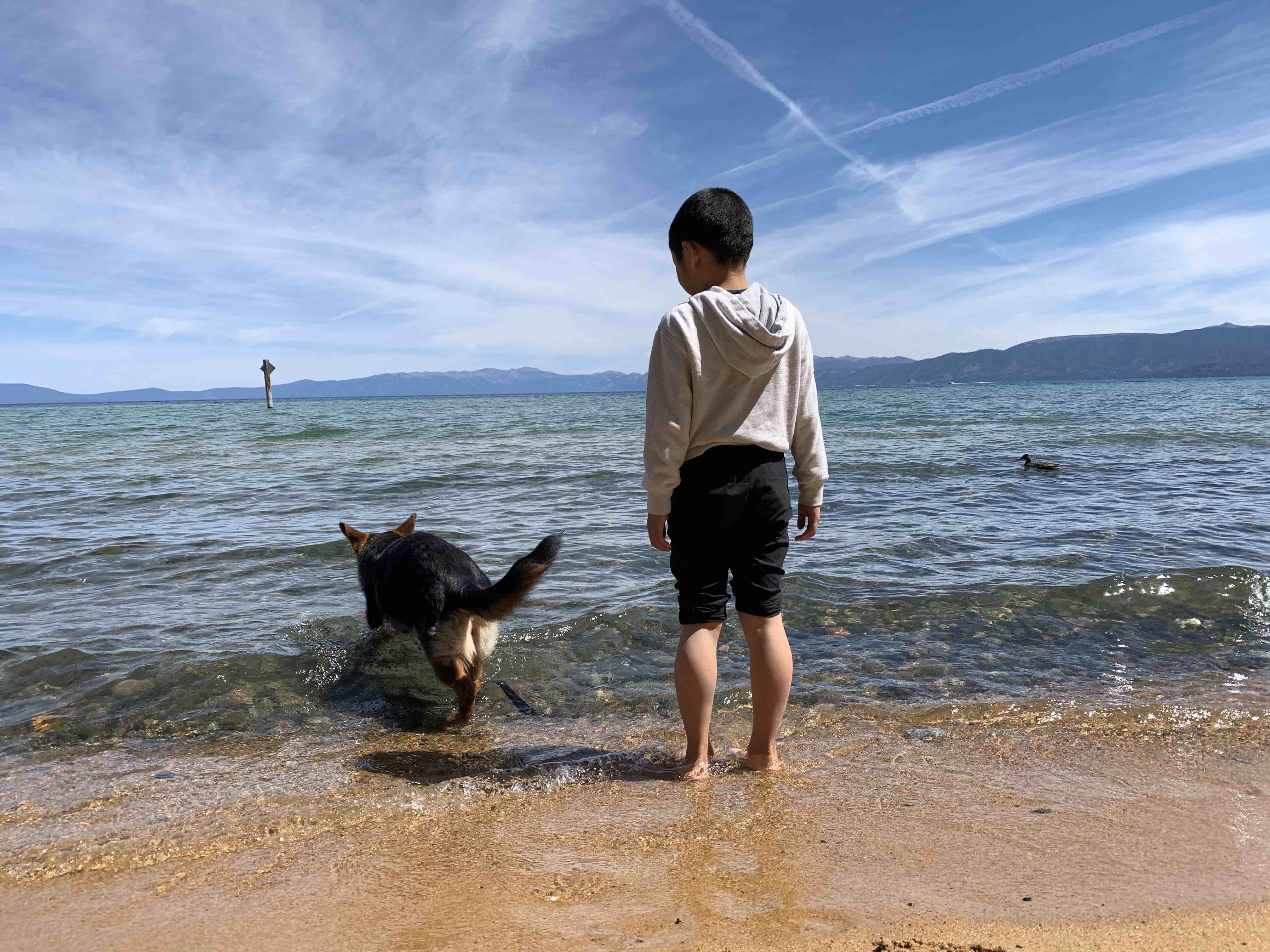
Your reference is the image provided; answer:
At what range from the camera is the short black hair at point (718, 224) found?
3.01 metres

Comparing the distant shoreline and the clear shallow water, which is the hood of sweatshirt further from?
the distant shoreline

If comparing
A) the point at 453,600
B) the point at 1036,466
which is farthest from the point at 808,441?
the point at 1036,466

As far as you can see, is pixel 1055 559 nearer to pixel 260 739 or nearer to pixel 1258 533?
pixel 1258 533

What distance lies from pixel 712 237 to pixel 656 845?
2.30m

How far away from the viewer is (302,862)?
2.49 meters

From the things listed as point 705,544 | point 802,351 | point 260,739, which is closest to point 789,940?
point 705,544

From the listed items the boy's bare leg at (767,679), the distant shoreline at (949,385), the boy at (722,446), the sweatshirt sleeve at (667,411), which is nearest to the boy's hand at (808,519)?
the boy at (722,446)

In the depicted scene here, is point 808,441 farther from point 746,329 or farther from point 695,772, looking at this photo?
point 695,772

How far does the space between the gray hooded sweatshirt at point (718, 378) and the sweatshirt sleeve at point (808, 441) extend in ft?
0.09

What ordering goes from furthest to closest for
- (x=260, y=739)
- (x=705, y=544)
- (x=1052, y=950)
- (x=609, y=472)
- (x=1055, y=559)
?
1. (x=609, y=472)
2. (x=1055, y=559)
3. (x=260, y=739)
4. (x=705, y=544)
5. (x=1052, y=950)

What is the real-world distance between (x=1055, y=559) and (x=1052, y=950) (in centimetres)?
575

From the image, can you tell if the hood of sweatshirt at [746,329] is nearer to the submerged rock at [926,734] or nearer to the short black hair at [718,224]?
the short black hair at [718,224]

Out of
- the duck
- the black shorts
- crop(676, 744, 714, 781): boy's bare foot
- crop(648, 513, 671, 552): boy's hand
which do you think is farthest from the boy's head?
the duck

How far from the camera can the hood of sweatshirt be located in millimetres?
2846
